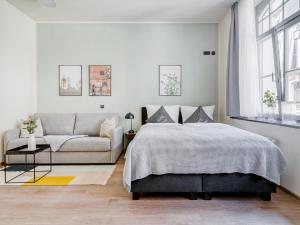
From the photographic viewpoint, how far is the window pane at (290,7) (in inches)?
116

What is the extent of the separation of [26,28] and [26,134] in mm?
2255

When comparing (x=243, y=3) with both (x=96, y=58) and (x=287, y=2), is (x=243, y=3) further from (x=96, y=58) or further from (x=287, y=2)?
(x=96, y=58)

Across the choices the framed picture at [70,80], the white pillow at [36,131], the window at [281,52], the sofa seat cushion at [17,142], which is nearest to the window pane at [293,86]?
the window at [281,52]

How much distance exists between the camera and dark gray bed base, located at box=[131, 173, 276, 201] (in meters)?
2.50

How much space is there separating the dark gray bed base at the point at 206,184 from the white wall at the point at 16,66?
3.06m

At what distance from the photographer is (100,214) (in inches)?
88.0

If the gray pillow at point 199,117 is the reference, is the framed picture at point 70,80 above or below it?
above

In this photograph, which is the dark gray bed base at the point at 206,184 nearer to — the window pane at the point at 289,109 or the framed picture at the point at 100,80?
the window pane at the point at 289,109

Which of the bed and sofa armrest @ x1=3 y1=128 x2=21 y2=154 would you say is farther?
sofa armrest @ x1=3 y1=128 x2=21 y2=154

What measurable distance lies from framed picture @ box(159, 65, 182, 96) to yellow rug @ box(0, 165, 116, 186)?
210cm

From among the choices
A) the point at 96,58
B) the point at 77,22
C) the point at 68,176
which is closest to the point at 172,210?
the point at 68,176

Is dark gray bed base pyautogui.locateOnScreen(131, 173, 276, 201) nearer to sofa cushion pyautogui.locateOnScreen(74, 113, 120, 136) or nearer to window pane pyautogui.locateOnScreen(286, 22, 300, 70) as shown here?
window pane pyautogui.locateOnScreen(286, 22, 300, 70)

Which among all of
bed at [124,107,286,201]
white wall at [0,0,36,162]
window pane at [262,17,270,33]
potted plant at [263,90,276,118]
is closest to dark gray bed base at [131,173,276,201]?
bed at [124,107,286,201]

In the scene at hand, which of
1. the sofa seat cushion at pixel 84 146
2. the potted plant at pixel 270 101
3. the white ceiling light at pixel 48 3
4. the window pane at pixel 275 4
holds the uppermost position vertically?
the white ceiling light at pixel 48 3
